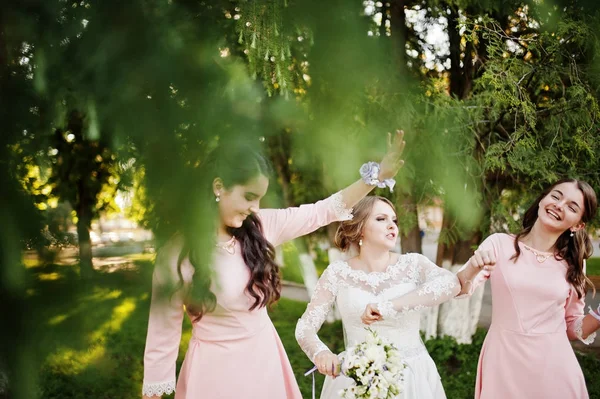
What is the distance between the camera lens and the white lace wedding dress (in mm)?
2986

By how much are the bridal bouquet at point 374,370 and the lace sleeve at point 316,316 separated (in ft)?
0.96

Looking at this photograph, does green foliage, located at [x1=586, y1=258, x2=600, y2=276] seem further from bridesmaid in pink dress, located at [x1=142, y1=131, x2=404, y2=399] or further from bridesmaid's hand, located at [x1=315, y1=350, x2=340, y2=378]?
bridesmaid in pink dress, located at [x1=142, y1=131, x2=404, y2=399]

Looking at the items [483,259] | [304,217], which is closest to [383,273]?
[483,259]

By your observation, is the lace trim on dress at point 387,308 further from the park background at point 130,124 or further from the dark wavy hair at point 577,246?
the park background at point 130,124

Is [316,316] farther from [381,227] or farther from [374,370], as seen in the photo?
[374,370]

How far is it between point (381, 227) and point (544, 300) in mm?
878

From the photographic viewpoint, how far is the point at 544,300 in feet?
10.2

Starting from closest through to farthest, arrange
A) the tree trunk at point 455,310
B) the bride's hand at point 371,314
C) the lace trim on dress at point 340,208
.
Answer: the lace trim on dress at point 340,208 → the bride's hand at point 371,314 → the tree trunk at point 455,310

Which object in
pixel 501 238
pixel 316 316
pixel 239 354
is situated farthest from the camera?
pixel 501 238

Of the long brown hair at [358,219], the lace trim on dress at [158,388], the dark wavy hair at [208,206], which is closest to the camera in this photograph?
the dark wavy hair at [208,206]

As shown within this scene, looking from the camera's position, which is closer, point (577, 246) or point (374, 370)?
point (374, 370)

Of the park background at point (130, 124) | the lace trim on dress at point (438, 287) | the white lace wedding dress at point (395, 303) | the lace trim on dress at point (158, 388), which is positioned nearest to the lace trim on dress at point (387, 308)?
the white lace wedding dress at point (395, 303)

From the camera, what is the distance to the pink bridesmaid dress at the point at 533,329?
3113 millimetres

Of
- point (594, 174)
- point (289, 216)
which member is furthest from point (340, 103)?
point (594, 174)
